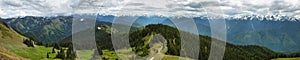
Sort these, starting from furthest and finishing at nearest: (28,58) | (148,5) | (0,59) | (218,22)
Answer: (28,58) → (0,59) → (148,5) → (218,22)

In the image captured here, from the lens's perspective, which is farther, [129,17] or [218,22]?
[129,17]

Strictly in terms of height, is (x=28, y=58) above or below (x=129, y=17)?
below

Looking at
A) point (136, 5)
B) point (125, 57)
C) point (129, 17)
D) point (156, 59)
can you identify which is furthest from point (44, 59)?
point (129, 17)

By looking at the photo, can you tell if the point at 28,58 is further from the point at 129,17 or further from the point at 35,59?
the point at 129,17

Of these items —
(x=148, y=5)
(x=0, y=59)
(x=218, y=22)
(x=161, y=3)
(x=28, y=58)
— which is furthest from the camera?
(x=28, y=58)

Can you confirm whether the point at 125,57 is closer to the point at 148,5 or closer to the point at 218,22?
the point at 148,5

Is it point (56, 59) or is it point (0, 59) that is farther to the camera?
point (56, 59)

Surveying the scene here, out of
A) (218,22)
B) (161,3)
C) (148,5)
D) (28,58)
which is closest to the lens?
(218,22)

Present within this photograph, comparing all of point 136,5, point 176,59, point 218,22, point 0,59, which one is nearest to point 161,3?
point 136,5

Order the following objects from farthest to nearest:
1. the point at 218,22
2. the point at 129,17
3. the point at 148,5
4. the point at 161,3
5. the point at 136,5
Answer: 1. the point at 136,5
2. the point at 148,5
3. the point at 161,3
4. the point at 129,17
5. the point at 218,22
